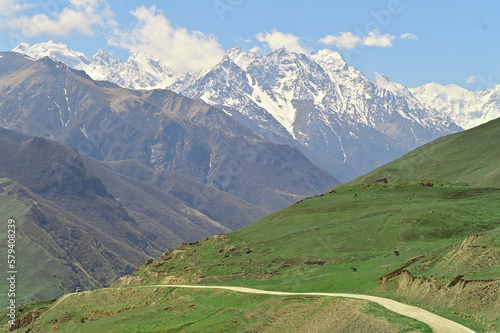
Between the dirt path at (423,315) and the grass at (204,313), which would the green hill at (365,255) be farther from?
the dirt path at (423,315)

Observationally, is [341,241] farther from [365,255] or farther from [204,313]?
[204,313]

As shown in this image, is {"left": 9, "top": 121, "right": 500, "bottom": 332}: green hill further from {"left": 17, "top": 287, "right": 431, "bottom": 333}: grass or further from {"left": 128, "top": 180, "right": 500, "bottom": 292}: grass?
{"left": 17, "top": 287, "right": 431, "bottom": 333}: grass

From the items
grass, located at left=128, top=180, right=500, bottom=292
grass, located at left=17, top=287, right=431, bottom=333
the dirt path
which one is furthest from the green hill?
the dirt path

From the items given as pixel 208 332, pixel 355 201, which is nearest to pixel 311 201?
pixel 355 201

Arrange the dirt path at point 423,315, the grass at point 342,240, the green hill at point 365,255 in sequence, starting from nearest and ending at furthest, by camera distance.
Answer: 1. the dirt path at point 423,315
2. the green hill at point 365,255
3. the grass at point 342,240

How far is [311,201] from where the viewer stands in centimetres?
17050

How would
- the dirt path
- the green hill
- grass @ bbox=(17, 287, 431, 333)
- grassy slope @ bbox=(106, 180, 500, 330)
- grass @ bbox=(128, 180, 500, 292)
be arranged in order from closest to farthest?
1. the dirt path
2. grass @ bbox=(17, 287, 431, 333)
3. the green hill
4. grassy slope @ bbox=(106, 180, 500, 330)
5. grass @ bbox=(128, 180, 500, 292)

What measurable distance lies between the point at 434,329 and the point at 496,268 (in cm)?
1518

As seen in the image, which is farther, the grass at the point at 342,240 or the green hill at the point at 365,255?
the grass at the point at 342,240

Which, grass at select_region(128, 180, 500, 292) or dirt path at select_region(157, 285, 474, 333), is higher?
grass at select_region(128, 180, 500, 292)

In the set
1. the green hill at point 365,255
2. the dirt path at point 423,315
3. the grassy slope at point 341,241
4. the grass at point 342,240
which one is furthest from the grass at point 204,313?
the grass at point 342,240

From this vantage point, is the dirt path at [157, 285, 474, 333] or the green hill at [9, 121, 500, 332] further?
the green hill at [9, 121, 500, 332]

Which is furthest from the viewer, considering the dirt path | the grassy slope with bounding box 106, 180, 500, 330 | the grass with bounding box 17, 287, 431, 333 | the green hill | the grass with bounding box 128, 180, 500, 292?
the grass with bounding box 128, 180, 500, 292

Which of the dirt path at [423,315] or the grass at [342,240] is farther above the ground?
the grass at [342,240]
